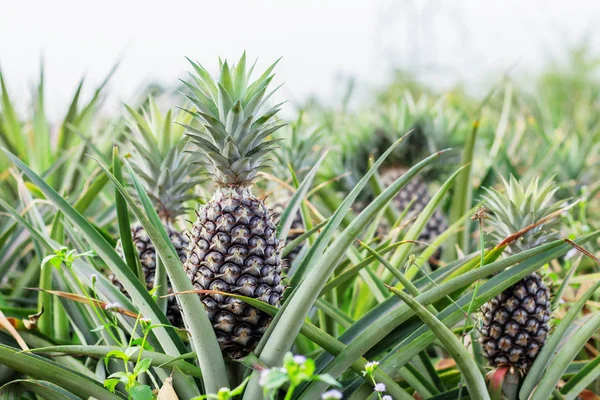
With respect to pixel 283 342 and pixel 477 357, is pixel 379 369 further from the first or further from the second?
pixel 477 357

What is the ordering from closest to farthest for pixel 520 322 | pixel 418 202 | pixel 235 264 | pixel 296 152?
pixel 235 264, pixel 520 322, pixel 296 152, pixel 418 202

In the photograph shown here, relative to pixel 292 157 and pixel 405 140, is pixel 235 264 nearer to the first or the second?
pixel 292 157

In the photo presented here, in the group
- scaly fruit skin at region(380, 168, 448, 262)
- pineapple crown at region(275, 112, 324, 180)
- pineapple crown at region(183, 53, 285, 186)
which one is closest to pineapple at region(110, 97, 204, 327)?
pineapple crown at region(183, 53, 285, 186)

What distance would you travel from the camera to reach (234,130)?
1.06 m

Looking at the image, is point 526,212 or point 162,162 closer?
point 526,212

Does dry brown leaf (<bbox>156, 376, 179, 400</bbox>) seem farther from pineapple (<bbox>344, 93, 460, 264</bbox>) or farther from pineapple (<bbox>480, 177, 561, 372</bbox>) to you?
pineapple (<bbox>344, 93, 460, 264</bbox>)

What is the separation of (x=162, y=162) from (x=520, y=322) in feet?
2.75

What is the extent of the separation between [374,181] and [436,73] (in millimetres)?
4395

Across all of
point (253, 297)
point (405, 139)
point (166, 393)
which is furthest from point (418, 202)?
point (166, 393)

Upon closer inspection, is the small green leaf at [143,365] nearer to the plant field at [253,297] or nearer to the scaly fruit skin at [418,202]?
the plant field at [253,297]

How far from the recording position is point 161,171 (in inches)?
51.3

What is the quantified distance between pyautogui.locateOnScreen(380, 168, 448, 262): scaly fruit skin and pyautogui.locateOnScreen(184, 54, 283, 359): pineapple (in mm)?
1263

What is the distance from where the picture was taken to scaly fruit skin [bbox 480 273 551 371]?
1160 mm

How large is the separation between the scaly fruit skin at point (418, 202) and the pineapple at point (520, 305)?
0.99m
